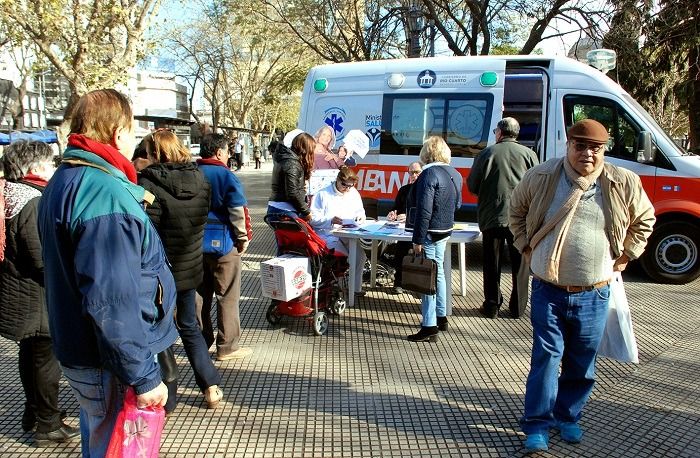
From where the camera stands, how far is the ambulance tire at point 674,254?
7.23 meters

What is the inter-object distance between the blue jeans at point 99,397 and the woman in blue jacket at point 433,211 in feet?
10.4

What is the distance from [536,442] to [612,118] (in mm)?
5619

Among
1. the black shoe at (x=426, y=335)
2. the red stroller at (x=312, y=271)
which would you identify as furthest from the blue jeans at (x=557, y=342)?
the red stroller at (x=312, y=271)

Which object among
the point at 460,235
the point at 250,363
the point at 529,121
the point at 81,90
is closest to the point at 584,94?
the point at 529,121

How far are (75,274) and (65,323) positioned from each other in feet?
0.73

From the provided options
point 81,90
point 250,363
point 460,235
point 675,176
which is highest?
point 81,90

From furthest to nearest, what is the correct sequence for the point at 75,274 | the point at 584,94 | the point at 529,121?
the point at 529,121 < the point at 584,94 < the point at 75,274

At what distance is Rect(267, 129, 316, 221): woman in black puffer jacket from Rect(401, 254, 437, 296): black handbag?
1224 mm

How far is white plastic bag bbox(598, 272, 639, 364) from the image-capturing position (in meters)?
3.29

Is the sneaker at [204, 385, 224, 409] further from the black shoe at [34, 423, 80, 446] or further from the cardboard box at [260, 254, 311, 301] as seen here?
the cardboard box at [260, 254, 311, 301]

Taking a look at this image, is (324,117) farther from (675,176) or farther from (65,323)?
(65,323)

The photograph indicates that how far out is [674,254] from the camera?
7.34 meters

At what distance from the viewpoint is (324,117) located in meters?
8.98

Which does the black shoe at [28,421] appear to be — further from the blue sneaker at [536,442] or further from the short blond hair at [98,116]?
the blue sneaker at [536,442]
